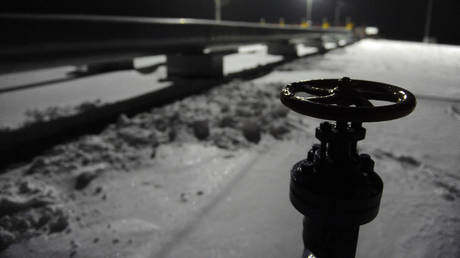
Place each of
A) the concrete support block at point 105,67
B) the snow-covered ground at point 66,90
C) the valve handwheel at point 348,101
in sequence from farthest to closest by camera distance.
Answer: the concrete support block at point 105,67 < the snow-covered ground at point 66,90 < the valve handwheel at point 348,101

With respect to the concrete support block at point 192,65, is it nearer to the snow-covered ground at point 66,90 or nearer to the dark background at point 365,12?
the snow-covered ground at point 66,90

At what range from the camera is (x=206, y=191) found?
1812mm

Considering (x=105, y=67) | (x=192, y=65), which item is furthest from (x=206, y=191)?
(x=105, y=67)

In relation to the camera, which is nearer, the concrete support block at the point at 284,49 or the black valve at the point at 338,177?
the black valve at the point at 338,177

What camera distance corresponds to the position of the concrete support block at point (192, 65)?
533 centimetres

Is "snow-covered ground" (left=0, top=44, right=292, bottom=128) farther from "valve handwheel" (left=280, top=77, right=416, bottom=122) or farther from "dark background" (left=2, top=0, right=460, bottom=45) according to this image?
"dark background" (left=2, top=0, right=460, bottom=45)

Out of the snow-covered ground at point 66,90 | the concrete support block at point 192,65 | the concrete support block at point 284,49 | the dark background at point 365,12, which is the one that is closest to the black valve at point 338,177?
the snow-covered ground at point 66,90

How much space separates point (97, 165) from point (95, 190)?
0.94 ft

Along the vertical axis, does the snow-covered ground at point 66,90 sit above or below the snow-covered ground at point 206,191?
above

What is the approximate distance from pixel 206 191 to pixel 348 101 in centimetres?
106

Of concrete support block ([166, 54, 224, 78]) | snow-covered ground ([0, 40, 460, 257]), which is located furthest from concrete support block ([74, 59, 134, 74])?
snow-covered ground ([0, 40, 460, 257])

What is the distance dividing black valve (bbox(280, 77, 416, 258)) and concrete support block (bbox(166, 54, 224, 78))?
443 centimetres

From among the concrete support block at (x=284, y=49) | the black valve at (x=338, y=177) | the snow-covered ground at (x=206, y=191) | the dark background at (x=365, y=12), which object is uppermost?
the dark background at (x=365, y=12)

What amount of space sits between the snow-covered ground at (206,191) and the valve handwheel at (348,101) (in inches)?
27.1
